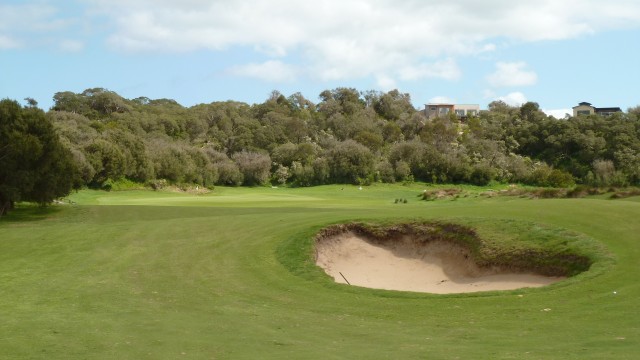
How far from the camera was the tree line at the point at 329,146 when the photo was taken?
8338 centimetres

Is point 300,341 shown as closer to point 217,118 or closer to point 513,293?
point 513,293

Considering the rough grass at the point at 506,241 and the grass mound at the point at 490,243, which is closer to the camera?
the rough grass at the point at 506,241

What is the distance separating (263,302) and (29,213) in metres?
29.1

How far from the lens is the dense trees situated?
3991 cm

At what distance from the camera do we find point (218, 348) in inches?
507

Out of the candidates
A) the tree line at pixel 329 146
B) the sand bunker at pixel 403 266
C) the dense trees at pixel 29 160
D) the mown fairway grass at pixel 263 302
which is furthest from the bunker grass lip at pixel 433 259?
the tree line at pixel 329 146

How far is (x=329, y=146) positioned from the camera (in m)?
110

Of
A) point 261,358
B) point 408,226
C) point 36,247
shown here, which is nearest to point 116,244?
point 36,247

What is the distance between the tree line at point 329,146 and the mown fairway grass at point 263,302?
42.4m

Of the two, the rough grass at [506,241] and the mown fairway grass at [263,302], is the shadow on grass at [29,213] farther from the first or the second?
the rough grass at [506,241]

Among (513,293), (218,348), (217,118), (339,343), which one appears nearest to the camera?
(218,348)

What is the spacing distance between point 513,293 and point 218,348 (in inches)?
397

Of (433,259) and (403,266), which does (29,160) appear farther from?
(433,259)

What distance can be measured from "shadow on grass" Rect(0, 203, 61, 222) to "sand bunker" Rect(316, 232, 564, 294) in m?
21.4
